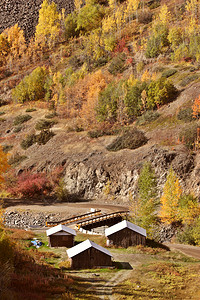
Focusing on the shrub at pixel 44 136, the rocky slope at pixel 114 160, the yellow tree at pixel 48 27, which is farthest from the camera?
the yellow tree at pixel 48 27

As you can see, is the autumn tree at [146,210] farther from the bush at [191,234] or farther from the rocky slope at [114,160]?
the rocky slope at [114,160]

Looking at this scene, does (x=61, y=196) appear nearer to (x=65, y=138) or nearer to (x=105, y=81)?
(x=65, y=138)

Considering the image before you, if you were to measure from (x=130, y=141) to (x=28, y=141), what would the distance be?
28.4 m

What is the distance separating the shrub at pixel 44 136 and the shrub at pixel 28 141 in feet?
4.94

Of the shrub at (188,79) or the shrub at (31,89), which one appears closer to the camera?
the shrub at (188,79)

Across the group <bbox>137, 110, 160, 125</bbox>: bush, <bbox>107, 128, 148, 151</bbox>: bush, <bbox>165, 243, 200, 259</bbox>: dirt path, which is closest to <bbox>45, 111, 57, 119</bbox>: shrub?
<bbox>137, 110, 160, 125</bbox>: bush

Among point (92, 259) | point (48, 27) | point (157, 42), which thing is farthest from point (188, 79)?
point (48, 27)

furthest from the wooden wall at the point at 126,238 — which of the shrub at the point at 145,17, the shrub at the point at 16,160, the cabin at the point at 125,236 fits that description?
the shrub at the point at 145,17

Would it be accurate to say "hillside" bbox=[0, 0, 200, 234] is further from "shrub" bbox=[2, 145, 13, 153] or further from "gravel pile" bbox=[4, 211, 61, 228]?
"gravel pile" bbox=[4, 211, 61, 228]

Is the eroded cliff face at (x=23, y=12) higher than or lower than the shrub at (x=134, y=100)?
higher

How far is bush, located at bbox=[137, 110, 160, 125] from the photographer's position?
6088cm

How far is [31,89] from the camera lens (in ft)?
322

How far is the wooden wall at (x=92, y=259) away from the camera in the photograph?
25.7 meters

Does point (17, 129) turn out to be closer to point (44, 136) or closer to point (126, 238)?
point (44, 136)
